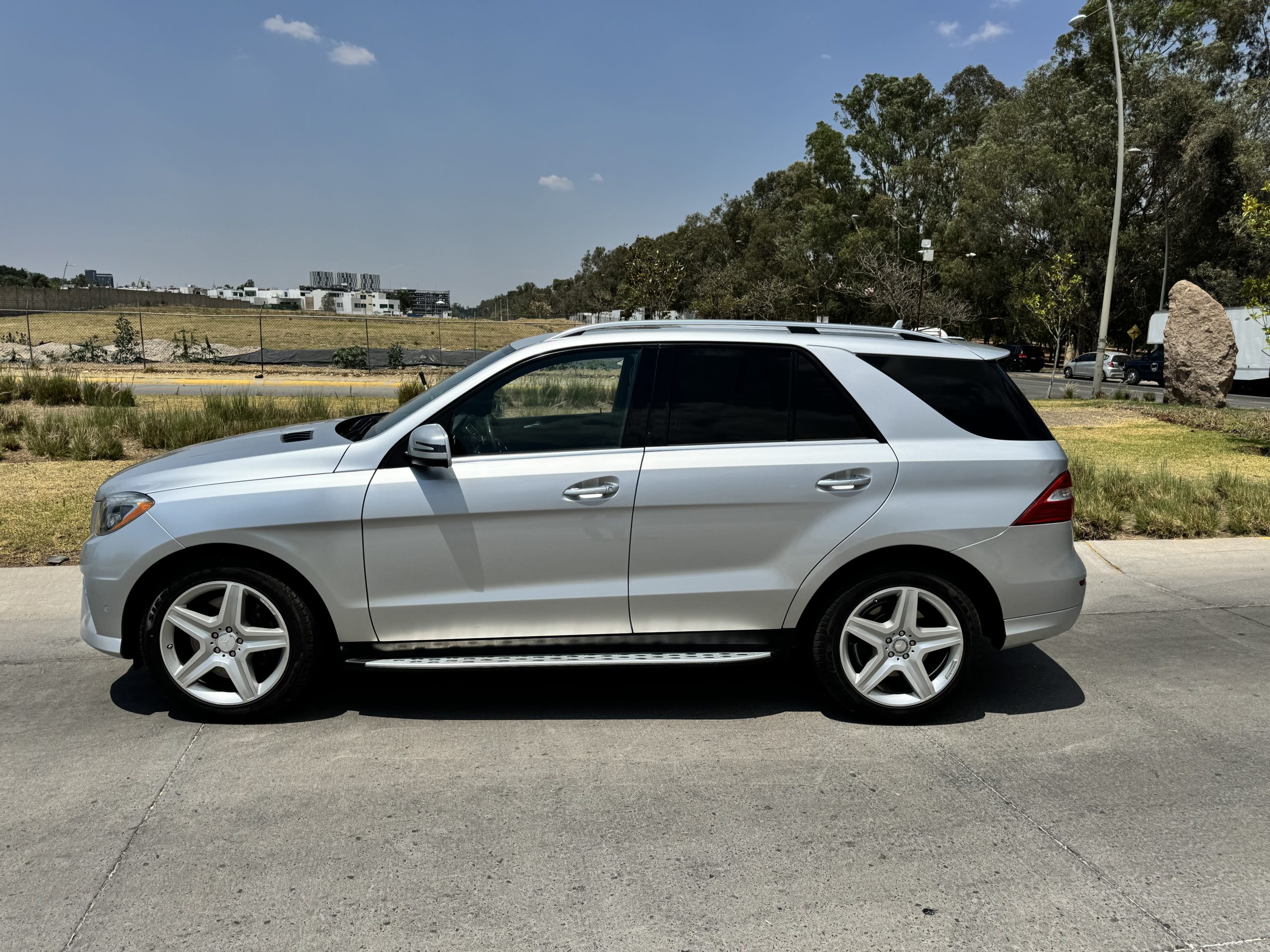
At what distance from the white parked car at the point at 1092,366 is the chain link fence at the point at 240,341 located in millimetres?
24816

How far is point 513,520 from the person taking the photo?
418 cm

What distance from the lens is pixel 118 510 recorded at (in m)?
4.32

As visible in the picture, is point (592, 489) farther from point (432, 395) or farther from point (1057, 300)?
point (1057, 300)

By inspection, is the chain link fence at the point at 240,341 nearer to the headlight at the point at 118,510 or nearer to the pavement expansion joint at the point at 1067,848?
the headlight at the point at 118,510

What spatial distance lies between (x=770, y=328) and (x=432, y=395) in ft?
5.59

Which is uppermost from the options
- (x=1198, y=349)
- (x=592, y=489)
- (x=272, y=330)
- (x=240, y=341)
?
(x=272, y=330)

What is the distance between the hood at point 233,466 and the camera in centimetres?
426

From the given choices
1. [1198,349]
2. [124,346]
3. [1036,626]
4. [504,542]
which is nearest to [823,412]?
[1036,626]

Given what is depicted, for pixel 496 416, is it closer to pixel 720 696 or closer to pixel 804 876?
pixel 720 696

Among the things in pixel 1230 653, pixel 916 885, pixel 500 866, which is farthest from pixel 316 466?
pixel 1230 653

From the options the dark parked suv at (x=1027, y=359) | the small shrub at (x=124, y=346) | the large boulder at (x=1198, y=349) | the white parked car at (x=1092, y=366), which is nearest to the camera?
the large boulder at (x=1198, y=349)

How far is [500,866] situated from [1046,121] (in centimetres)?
5378

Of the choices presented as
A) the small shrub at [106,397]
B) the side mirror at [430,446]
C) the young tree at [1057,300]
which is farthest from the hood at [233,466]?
the young tree at [1057,300]

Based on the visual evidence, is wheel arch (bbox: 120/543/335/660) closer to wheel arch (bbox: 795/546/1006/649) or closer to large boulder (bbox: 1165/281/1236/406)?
wheel arch (bbox: 795/546/1006/649)
